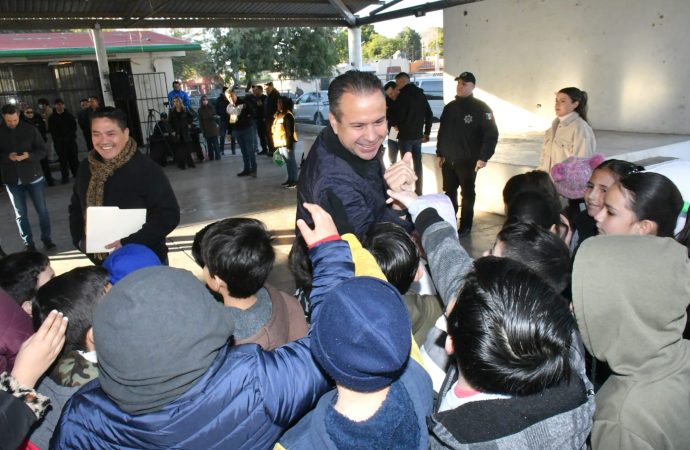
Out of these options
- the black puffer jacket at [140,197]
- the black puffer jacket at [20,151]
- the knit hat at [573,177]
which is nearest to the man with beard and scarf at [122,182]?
the black puffer jacket at [140,197]

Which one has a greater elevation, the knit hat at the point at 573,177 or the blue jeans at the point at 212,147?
the knit hat at the point at 573,177

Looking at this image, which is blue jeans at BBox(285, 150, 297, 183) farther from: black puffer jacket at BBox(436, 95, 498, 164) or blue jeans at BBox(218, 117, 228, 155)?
blue jeans at BBox(218, 117, 228, 155)

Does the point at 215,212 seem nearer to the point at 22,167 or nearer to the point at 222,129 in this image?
the point at 22,167

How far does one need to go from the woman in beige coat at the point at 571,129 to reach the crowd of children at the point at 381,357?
277 centimetres

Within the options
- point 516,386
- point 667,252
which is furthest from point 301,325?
point 667,252

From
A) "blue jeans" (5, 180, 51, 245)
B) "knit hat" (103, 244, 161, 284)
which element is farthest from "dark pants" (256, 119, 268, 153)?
"knit hat" (103, 244, 161, 284)

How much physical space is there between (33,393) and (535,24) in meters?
10.6

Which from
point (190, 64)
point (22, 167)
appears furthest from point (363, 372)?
point (190, 64)

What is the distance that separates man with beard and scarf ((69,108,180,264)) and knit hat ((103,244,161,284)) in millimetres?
419

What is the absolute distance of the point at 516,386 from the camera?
1.06 meters

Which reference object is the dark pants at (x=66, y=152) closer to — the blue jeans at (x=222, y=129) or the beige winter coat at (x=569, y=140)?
the blue jeans at (x=222, y=129)

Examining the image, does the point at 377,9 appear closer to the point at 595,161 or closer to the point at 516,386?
the point at 595,161

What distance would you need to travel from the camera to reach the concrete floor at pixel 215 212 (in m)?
5.34

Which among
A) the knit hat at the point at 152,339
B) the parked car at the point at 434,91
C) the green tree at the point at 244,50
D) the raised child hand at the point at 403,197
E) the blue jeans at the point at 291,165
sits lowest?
the blue jeans at the point at 291,165
